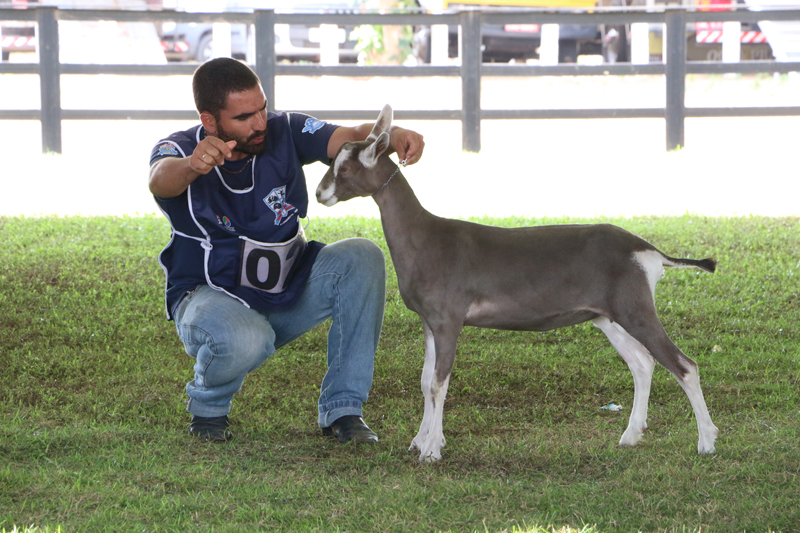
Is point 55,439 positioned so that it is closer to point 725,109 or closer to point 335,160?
point 335,160

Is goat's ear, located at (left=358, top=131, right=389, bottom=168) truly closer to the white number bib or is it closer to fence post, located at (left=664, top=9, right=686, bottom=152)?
the white number bib

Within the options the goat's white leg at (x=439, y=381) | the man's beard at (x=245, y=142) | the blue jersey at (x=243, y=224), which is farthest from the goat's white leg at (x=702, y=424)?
the man's beard at (x=245, y=142)

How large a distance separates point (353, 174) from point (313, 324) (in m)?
0.87

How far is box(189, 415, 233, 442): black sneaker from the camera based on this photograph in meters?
4.05

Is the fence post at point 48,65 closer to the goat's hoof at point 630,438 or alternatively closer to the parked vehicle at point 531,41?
the parked vehicle at point 531,41

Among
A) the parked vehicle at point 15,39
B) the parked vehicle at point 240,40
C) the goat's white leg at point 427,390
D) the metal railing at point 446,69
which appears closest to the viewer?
the goat's white leg at point 427,390

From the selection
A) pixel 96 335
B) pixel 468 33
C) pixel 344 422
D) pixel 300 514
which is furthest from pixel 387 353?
pixel 468 33

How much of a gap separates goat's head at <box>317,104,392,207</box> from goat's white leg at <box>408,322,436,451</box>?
706mm

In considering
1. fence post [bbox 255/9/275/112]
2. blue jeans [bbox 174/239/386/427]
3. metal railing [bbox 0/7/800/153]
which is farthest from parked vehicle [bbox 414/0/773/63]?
blue jeans [bbox 174/239/386/427]

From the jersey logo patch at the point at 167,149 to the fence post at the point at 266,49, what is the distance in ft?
23.5

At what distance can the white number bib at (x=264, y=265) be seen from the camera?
4.11m

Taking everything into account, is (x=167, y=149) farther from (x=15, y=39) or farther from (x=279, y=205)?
(x=15, y=39)

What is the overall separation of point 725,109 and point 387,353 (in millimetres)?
7557

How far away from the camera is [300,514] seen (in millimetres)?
3195
